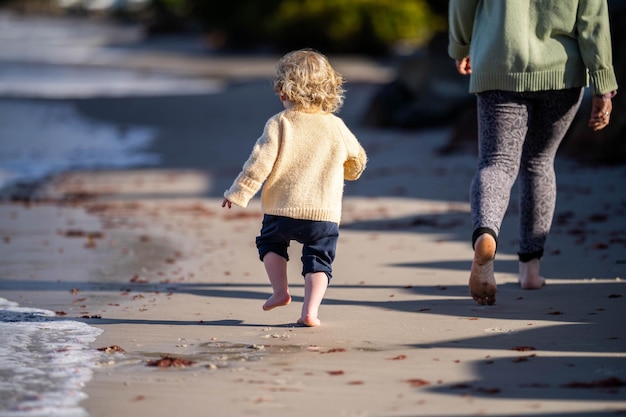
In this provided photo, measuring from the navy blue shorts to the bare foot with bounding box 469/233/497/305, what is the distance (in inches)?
23.3

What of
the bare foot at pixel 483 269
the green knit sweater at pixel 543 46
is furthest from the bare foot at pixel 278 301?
the green knit sweater at pixel 543 46

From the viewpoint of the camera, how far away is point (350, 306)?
5359 millimetres

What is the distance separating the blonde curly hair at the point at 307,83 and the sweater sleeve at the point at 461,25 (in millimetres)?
740

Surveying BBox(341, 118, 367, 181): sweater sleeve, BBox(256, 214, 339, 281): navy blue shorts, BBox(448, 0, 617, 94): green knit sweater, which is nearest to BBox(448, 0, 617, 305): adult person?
BBox(448, 0, 617, 94): green knit sweater

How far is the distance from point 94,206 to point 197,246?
271cm

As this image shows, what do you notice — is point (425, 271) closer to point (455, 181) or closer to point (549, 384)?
point (549, 384)

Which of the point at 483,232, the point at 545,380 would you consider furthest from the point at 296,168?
the point at 545,380

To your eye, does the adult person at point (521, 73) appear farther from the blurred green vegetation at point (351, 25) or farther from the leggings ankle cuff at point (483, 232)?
the blurred green vegetation at point (351, 25)

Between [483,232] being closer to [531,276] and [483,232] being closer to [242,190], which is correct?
[531,276]

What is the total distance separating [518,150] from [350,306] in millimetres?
1052

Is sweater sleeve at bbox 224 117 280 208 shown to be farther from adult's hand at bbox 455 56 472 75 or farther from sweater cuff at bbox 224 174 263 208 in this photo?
adult's hand at bbox 455 56 472 75

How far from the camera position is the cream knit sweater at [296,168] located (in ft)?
15.8

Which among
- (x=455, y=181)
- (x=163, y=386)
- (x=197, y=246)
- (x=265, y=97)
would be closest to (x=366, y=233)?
(x=197, y=246)

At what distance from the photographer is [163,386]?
3803 mm
